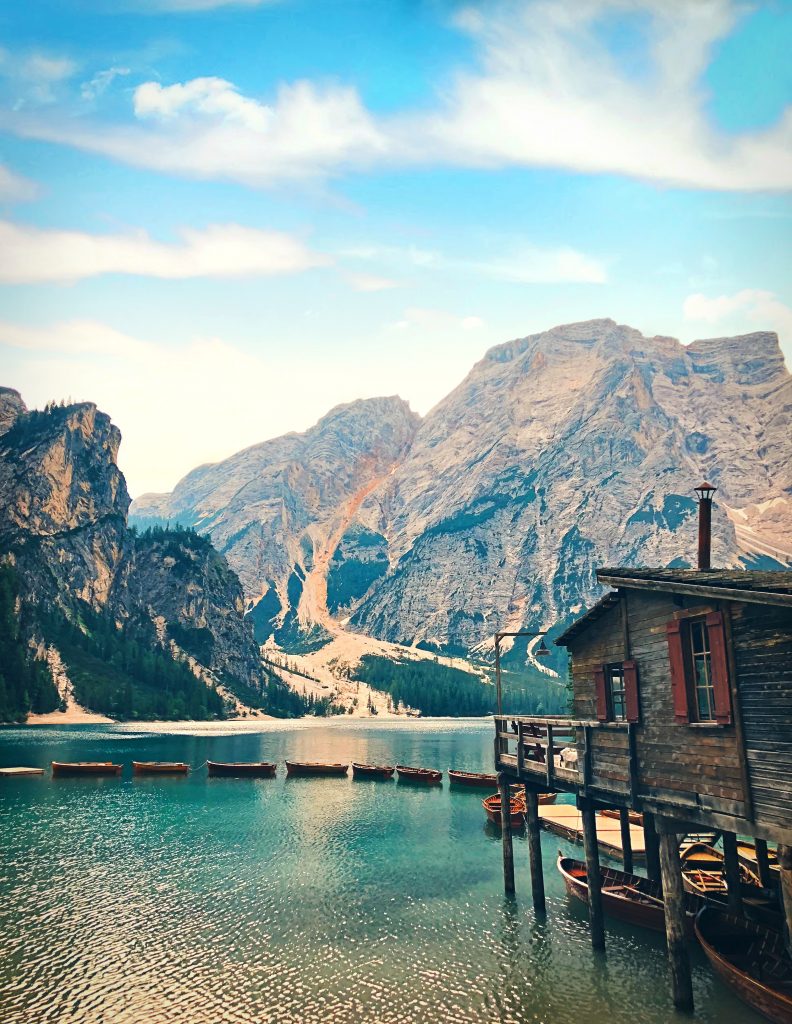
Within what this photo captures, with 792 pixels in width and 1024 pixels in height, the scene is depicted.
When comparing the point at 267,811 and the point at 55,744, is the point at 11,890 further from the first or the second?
the point at 55,744

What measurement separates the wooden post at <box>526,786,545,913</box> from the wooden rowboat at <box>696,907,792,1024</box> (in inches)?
358

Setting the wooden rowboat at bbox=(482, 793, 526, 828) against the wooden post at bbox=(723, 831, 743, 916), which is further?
the wooden rowboat at bbox=(482, 793, 526, 828)

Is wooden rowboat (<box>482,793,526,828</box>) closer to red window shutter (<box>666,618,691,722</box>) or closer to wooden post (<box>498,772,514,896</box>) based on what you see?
wooden post (<box>498,772,514,896</box>)

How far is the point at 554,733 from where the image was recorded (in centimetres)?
3722

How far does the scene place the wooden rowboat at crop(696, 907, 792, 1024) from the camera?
23688mm

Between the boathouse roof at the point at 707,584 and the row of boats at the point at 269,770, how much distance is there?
232 feet

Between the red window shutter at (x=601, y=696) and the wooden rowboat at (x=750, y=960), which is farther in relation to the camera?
the red window shutter at (x=601, y=696)

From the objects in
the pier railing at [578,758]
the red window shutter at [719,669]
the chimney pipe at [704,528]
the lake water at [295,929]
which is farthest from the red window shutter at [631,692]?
the lake water at [295,929]

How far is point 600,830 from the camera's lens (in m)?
57.3

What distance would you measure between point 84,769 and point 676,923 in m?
88.2

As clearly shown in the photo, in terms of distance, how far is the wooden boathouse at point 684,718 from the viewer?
69.7 ft

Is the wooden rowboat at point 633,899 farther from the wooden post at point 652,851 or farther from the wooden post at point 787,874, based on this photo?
the wooden post at point 787,874

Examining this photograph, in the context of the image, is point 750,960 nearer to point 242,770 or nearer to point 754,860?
point 754,860

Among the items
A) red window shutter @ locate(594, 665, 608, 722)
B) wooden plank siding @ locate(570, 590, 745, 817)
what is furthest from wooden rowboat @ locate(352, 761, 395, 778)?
red window shutter @ locate(594, 665, 608, 722)
